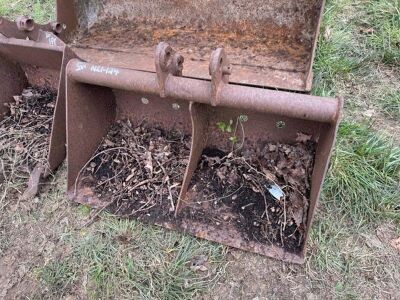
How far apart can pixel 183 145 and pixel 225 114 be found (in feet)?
1.07

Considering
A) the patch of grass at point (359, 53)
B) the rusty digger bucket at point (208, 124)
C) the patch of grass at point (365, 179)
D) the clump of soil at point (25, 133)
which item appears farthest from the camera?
the patch of grass at point (359, 53)

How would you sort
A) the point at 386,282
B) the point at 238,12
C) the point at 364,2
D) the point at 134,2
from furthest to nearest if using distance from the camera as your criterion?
1. the point at 364,2
2. the point at 134,2
3. the point at 238,12
4. the point at 386,282

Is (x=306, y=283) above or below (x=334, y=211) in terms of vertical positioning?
below

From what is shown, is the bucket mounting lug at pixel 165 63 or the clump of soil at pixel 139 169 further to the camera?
the clump of soil at pixel 139 169

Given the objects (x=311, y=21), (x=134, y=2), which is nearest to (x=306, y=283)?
(x=311, y=21)

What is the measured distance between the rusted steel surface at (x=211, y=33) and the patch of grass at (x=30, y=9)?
1.18 m

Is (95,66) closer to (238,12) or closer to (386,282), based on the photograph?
(238,12)

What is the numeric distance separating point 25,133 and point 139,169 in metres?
0.84

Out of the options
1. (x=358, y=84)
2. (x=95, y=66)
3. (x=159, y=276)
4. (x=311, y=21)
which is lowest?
(x=159, y=276)

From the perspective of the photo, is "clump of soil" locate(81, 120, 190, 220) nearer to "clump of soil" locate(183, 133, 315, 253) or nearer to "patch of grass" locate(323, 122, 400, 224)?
"clump of soil" locate(183, 133, 315, 253)

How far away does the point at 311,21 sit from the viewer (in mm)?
2246

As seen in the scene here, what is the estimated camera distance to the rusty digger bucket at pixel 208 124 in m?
1.78

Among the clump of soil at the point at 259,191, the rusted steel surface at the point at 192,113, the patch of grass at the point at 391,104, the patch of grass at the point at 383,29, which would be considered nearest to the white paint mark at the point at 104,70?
the rusted steel surface at the point at 192,113

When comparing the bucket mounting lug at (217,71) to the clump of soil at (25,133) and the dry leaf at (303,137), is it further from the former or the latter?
the clump of soil at (25,133)
